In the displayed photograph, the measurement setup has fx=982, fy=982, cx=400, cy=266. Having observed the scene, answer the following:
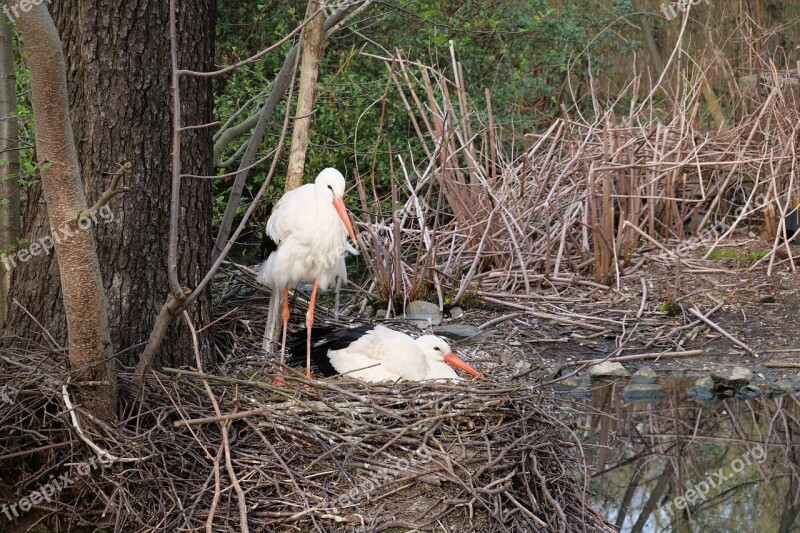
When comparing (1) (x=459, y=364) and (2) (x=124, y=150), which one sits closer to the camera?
(2) (x=124, y=150)

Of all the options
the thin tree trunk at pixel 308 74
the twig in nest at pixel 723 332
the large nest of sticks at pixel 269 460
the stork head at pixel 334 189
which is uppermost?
the thin tree trunk at pixel 308 74

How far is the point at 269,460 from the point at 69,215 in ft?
4.19

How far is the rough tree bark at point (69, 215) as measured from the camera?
3.40 meters

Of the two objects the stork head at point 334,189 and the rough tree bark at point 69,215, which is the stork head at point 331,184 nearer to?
the stork head at point 334,189

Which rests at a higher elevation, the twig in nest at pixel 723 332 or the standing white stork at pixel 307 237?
the standing white stork at pixel 307 237

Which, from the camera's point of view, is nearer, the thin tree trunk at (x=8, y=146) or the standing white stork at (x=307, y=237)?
the thin tree trunk at (x=8, y=146)

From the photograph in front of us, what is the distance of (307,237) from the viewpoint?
A: 558cm

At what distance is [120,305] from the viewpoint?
176 inches

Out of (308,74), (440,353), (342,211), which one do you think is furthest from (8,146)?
(440,353)

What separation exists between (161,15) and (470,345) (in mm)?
A: 3305

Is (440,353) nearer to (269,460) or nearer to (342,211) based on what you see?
(342,211)

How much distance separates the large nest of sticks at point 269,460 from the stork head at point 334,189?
1.38m

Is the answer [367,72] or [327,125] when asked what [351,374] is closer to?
[327,125]

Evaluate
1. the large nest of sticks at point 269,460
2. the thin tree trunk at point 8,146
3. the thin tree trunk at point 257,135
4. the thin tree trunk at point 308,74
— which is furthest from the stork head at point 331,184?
the thin tree trunk at point 8,146
